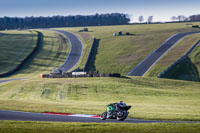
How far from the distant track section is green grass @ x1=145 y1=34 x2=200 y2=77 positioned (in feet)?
75.2

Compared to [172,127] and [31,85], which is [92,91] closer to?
[31,85]

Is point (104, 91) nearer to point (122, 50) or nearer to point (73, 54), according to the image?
point (122, 50)

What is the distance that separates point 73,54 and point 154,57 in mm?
28003

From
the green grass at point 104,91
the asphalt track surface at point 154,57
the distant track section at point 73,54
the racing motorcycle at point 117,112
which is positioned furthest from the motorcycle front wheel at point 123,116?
the distant track section at point 73,54

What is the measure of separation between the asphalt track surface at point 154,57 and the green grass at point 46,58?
23.2 metres

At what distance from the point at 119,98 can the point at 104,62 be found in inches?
1797

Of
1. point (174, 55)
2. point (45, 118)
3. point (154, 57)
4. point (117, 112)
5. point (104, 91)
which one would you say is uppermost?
point (117, 112)

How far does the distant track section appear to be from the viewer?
9745 cm

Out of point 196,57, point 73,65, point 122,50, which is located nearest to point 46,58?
point 73,65

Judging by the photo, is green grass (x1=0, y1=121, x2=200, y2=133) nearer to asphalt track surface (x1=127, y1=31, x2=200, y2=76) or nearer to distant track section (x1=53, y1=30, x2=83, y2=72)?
asphalt track surface (x1=127, y1=31, x2=200, y2=76)

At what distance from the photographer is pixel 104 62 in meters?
97.7

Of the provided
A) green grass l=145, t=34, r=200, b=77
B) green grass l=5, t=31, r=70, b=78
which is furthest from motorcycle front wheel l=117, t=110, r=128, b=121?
green grass l=5, t=31, r=70, b=78

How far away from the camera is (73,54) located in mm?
111875

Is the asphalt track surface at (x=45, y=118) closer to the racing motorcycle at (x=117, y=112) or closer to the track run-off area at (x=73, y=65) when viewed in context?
the track run-off area at (x=73, y=65)
